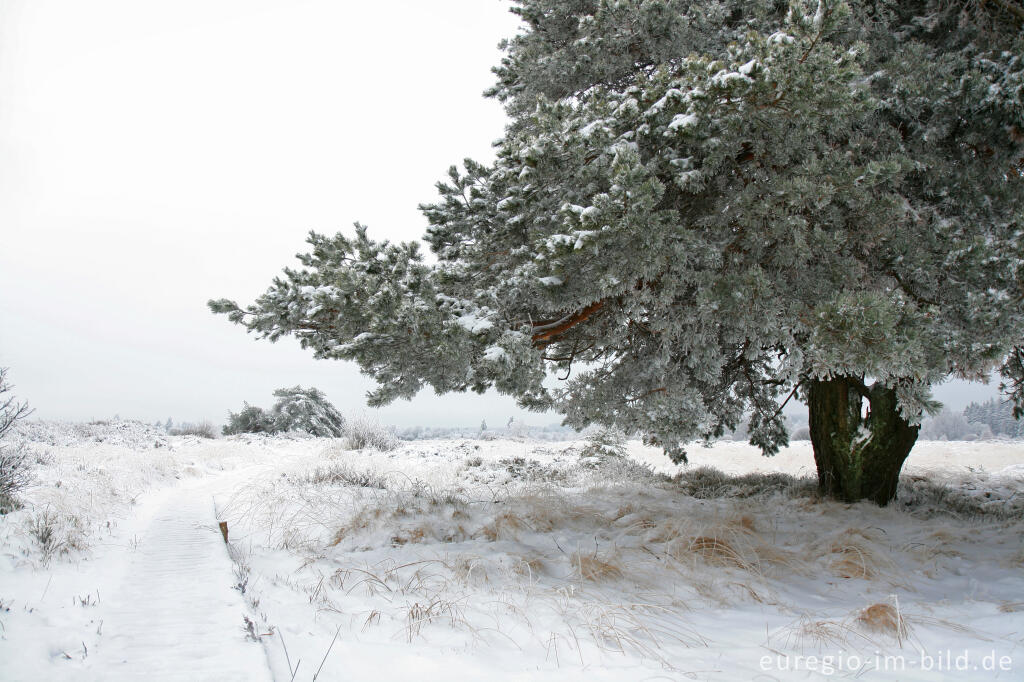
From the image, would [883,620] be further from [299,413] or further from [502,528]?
[299,413]

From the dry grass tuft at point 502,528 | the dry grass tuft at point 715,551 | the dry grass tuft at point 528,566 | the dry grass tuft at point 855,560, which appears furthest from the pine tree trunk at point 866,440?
the dry grass tuft at point 528,566

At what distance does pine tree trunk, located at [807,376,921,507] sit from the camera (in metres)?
7.00

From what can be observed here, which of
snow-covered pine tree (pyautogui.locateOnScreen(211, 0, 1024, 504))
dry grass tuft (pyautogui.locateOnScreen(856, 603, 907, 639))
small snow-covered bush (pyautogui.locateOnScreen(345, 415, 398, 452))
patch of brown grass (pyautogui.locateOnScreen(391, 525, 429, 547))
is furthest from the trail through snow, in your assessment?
small snow-covered bush (pyautogui.locateOnScreen(345, 415, 398, 452))

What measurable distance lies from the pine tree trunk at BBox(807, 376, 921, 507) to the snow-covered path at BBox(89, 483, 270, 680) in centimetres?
764

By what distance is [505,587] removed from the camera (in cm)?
342

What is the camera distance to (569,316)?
513 cm

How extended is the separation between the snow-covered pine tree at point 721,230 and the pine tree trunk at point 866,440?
7.83 ft

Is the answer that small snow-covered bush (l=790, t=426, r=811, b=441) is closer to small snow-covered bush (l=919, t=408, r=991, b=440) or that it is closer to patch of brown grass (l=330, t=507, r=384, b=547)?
small snow-covered bush (l=919, t=408, r=991, b=440)

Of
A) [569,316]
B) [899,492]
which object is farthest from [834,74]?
[899,492]

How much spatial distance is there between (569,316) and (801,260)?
6.98 ft

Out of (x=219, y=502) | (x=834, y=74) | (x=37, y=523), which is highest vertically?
(x=834, y=74)

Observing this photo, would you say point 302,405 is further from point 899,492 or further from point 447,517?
point 899,492

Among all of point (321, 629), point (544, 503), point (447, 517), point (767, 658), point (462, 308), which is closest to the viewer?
point (767, 658)

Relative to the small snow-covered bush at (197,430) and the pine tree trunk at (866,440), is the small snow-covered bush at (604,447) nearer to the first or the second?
the pine tree trunk at (866,440)
